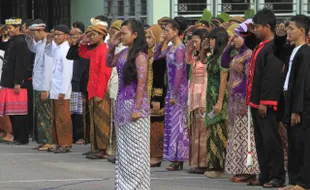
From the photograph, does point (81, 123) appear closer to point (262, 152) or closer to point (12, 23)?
point (12, 23)

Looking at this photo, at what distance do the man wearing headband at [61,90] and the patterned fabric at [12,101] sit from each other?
1847 millimetres

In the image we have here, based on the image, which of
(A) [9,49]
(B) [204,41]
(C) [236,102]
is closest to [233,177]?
(C) [236,102]

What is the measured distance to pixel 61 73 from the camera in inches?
649

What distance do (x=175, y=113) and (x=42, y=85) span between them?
3.75m

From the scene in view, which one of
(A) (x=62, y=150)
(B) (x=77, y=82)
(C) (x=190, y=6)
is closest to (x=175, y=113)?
(A) (x=62, y=150)

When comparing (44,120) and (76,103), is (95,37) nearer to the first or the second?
(44,120)

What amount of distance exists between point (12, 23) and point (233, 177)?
23.3ft

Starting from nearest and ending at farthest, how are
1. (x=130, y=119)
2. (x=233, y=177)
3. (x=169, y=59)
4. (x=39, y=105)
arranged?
(x=130, y=119)
(x=233, y=177)
(x=169, y=59)
(x=39, y=105)

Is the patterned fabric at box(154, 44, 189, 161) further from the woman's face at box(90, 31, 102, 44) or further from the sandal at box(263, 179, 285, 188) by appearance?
the sandal at box(263, 179, 285, 188)

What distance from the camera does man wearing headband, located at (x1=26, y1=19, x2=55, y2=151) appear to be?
17016 mm

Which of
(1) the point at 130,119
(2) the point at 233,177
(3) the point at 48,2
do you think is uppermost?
(3) the point at 48,2

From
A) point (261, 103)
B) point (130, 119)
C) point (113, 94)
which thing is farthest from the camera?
point (113, 94)

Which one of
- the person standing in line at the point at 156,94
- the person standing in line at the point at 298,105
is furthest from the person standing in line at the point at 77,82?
the person standing in line at the point at 298,105

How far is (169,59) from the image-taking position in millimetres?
13922
